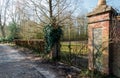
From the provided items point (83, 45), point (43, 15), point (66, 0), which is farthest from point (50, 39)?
point (83, 45)

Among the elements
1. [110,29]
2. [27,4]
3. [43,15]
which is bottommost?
[110,29]

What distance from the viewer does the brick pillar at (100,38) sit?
6.82 meters

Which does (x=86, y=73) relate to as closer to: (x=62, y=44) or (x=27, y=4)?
(x=62, y=44)

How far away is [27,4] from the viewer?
1395 cm

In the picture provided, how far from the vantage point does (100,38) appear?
23.9ft

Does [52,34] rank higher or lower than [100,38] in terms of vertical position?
higher

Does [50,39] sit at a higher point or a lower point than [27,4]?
lower

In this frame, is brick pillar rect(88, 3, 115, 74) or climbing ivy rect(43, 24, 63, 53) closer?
brick pillar rect(88, 3, 115, 74)

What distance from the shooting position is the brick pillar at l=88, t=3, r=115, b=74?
6820 mm

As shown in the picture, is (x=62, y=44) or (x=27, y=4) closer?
(x=62, y=44)

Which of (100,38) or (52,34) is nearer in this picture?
(100,38)

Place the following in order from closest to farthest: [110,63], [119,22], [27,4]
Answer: [119,22], [110,63], [27,4]

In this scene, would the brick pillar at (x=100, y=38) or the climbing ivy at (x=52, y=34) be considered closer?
the brick pillar at (x=100, y=38)

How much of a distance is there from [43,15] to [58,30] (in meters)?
1.76
